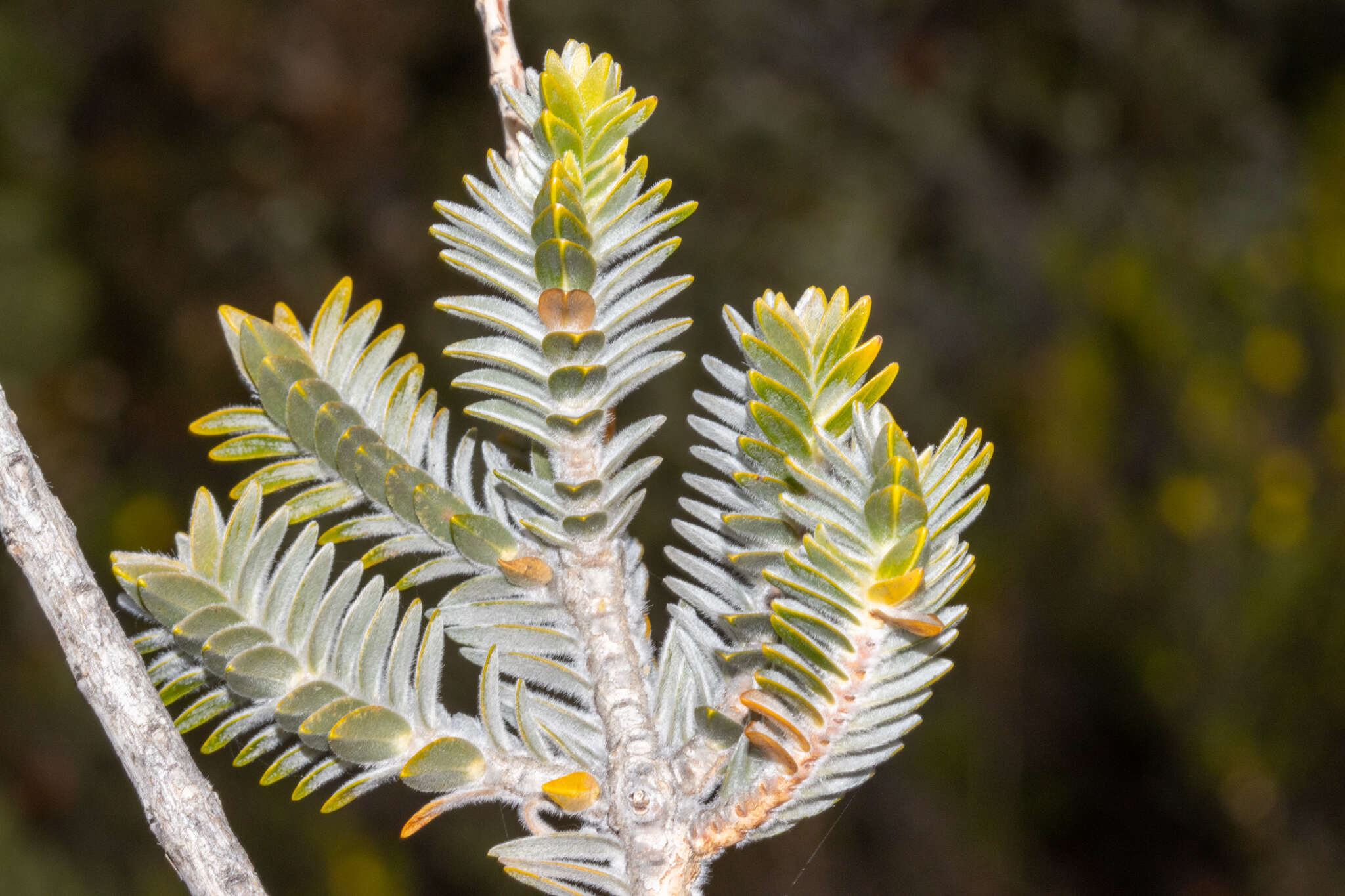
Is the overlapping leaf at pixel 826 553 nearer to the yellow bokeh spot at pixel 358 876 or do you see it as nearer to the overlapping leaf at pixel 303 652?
the overlapping leaf at pixel 303 652

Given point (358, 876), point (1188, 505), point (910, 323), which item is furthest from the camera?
point (910, 323)

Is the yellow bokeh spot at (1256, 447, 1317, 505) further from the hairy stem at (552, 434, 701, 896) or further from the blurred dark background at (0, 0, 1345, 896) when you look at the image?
the hairy stem at (552, 434, 701, 896)

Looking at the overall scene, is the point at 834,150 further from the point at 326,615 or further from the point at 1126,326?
the point at 326,615

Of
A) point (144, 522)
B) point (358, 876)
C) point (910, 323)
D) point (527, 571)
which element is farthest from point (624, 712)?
point (910, 323)

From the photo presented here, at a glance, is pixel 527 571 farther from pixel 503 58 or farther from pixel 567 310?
pixel 503 58

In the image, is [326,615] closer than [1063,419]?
Yes

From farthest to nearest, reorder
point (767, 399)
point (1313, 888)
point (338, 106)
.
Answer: point (338, 106)
point (1313, 888)
point (767, 399)

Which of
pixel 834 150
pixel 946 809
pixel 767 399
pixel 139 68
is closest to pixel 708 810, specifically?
pixel 767 399
